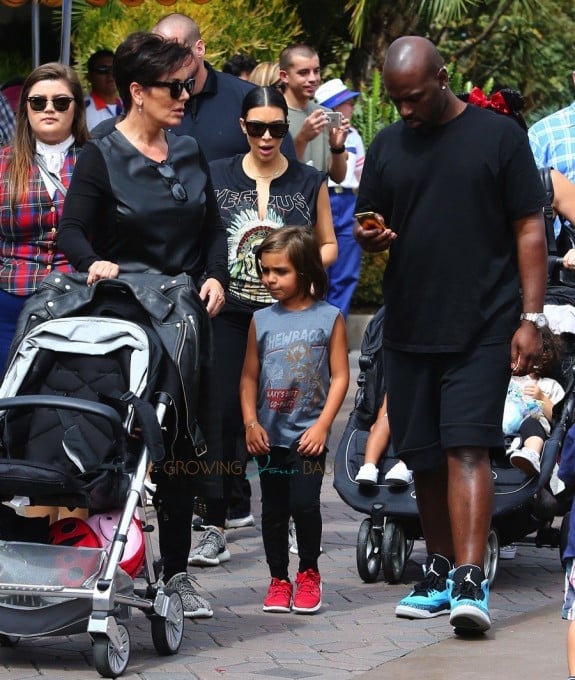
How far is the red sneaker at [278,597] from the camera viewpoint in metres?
6.21

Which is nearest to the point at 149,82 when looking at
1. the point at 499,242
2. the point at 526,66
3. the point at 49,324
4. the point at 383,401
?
the point at 49,324

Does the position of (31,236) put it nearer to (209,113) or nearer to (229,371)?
(229,371)

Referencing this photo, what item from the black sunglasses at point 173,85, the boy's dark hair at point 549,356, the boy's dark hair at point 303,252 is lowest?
the boy's dark hair at point 549,356

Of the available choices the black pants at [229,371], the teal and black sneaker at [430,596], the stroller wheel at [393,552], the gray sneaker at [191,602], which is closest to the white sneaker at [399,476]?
the stroller wheel at [393,552]

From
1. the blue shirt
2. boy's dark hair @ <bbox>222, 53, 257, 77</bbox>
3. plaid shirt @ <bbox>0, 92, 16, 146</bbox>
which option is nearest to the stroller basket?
the blue shirt

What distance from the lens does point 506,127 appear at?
5812 millimetres

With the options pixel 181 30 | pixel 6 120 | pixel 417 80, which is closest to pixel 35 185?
A: pixel 181 30

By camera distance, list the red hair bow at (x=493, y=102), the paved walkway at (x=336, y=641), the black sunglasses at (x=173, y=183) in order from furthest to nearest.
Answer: the red hair bow at (x=493, y=102)
the black sunglasses at (x=173, y=183)
the paved walkway at (x=336, y=641)

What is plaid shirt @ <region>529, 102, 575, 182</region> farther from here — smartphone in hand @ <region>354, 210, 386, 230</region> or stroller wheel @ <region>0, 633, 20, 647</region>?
stroller wheel @ <region>0, 633, 20, 647</region>

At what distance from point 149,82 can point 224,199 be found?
1.33 m

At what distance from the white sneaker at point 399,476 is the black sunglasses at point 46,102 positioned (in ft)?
6.42

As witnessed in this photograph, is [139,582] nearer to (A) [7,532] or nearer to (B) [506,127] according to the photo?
(A) [7,532]

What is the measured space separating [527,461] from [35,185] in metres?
2.23

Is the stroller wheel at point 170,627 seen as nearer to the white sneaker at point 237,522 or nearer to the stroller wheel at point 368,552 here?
the stroller wheel at point 368,552
